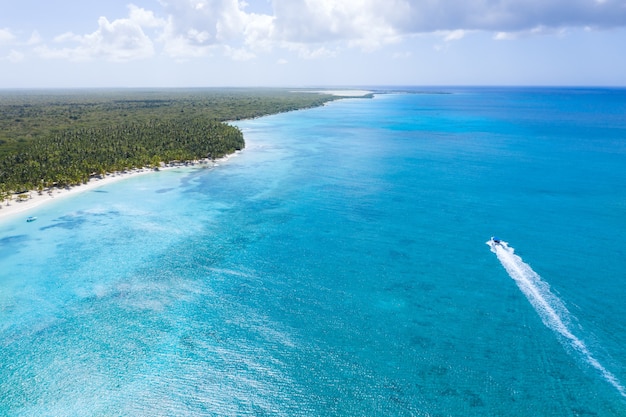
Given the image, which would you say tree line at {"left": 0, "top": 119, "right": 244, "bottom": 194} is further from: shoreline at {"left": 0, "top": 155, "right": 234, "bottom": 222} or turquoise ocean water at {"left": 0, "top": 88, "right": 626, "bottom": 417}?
turquoise ocean water at {"left": 0, "top": 88, "right": 626, "bottom": 417}

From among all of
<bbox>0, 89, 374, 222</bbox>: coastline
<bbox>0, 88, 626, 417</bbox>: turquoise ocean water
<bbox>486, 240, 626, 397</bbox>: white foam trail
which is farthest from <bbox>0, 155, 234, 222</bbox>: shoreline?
<bbox>486, 240, 626, 397</bbox>: white foam trail

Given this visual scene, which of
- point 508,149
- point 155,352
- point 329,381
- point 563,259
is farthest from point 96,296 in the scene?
point 508,149

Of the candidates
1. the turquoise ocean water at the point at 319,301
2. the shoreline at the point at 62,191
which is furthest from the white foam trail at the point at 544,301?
the shoreline at the point at 62,191

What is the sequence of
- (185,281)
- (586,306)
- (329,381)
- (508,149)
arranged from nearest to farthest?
(329,381), (586,306), (185,281), (508,149)

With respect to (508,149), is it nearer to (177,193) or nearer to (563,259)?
(563,259)

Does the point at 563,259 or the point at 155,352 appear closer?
the point at 155,352

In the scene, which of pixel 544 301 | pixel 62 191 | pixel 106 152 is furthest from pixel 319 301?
pixel 106 152

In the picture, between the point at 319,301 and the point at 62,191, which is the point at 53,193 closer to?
the point at 62,191
